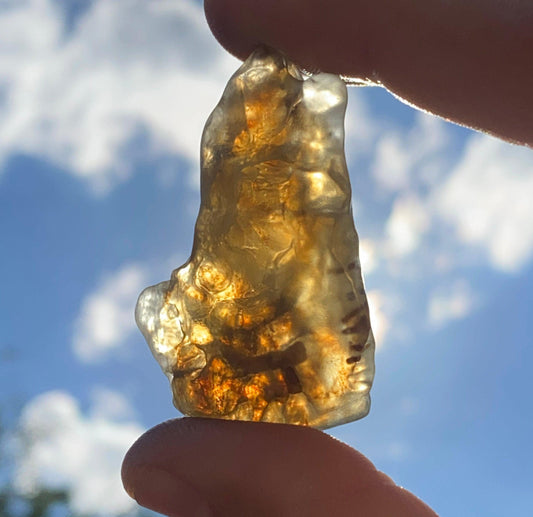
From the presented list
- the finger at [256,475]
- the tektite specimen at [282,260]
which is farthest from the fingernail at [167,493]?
the tektite specimen at [282,260]

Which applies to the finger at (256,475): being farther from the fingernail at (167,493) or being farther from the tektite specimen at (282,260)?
the tektite specimen at (282,260)

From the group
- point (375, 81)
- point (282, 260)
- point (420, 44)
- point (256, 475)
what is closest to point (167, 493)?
point (256, 475)

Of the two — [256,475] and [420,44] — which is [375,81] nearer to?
[420,44]

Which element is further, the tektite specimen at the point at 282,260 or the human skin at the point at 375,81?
the tektite specimen at the point at 282,260

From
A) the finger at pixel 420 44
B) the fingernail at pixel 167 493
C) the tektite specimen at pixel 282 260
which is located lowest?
the fingernail at pixel 167 493

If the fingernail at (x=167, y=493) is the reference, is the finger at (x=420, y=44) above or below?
above

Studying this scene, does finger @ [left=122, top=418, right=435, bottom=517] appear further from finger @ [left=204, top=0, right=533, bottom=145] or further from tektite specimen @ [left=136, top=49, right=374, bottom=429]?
finger @ [left=204, top=0, right=533, bottom=145]
